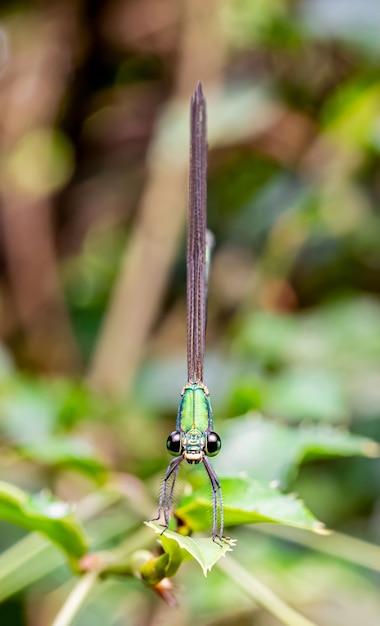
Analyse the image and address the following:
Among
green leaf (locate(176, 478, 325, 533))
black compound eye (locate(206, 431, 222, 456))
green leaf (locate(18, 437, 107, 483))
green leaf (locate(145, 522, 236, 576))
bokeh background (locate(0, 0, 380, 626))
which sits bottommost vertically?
green leaf (locate(145, 522, 236, 576))

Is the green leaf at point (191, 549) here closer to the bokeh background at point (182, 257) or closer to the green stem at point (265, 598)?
the green stem at point (265, 598)

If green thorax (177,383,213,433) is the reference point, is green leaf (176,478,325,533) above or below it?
below

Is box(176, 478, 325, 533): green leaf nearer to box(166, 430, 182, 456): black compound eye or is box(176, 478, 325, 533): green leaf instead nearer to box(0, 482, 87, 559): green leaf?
box(166, 430, 182, 456): black compound eye

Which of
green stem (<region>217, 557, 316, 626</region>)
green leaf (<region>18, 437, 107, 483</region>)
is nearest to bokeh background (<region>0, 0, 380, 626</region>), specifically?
green leaf (<region>18, 437, 107, 483</region>)

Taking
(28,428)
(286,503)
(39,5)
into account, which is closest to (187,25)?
(39,5)

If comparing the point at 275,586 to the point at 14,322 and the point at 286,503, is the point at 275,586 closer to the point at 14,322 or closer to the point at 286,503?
the point at 286,503

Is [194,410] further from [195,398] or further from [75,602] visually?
[75,602]
